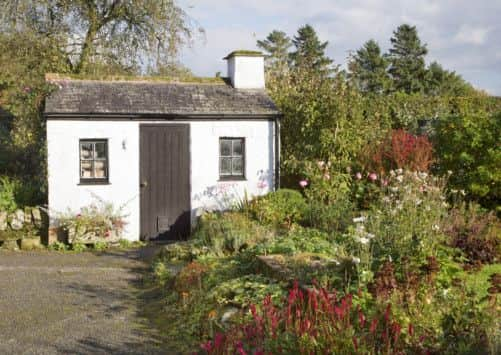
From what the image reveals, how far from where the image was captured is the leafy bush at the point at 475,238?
27.7 feet

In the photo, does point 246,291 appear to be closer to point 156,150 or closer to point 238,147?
point 156,150

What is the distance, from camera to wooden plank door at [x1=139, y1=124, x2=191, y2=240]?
13.9m

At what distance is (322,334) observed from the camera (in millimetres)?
4727

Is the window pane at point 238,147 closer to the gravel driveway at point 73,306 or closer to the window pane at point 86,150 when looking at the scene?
the window pane at point 86,150

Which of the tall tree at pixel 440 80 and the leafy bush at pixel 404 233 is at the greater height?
the tall tree at pixel 440 80

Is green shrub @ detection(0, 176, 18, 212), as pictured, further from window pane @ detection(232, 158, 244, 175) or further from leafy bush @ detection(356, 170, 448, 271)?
leafy bush @ detection(356, 170, 448, 271)

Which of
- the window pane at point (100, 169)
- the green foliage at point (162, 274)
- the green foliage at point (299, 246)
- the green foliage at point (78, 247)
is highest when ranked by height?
the window pane at point (100, 169)

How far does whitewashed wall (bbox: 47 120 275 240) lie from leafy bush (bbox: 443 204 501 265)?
5.92 meters

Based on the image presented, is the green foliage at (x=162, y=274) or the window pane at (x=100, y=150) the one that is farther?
the window pane at (x=100, y=150)

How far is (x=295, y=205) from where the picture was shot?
41.5ft

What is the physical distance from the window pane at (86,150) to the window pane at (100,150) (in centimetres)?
13

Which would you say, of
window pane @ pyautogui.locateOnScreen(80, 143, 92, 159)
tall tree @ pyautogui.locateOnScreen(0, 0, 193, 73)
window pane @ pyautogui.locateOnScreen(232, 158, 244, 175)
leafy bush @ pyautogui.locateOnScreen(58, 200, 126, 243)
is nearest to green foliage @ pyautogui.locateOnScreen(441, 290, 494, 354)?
leafy bush @ pyautogui.locateOnScreen(58, 200, 126, 243)

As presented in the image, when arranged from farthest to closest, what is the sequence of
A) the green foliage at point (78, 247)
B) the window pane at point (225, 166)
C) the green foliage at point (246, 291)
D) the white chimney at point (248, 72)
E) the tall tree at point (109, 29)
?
the tall tree at point (109, 29)
the white chimney at point (248, 72)
the window pane at point (225, 166)
the green foliage at point (78, 247)
the green foliage at point (246, 291)

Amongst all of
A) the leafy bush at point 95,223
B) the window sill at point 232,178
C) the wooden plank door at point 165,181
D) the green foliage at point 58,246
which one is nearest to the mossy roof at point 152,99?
the wooden plank door at point 165,181
